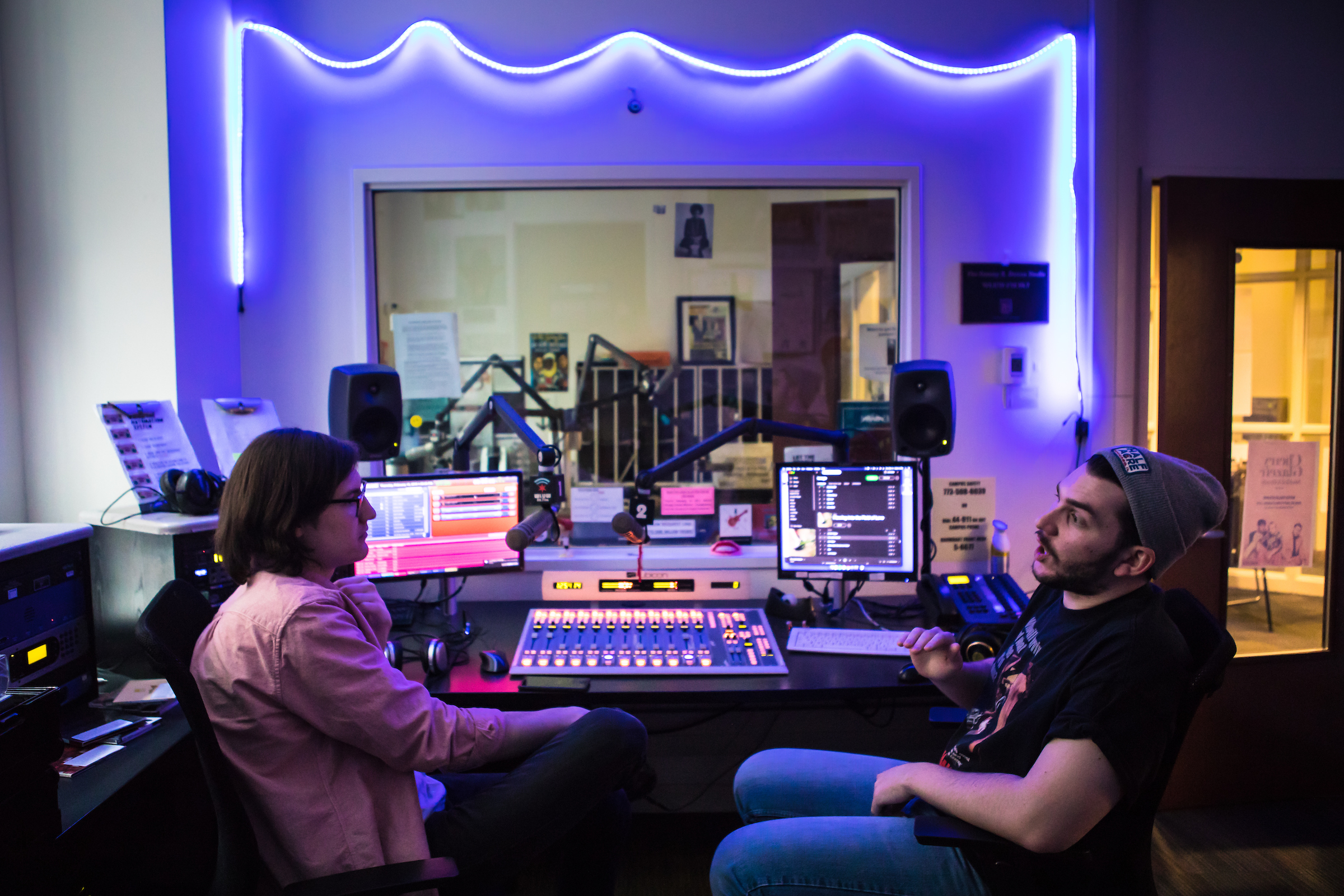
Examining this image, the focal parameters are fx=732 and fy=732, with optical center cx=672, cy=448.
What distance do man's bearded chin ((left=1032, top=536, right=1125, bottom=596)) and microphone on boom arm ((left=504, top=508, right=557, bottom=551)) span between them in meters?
1.16

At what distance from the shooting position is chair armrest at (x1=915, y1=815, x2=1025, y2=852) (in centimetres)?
126

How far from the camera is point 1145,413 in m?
→ 2.61

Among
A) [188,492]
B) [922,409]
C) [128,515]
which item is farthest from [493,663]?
[922,409]

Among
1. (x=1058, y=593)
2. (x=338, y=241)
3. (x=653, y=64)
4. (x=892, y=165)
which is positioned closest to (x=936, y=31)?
(x=892, y=165)

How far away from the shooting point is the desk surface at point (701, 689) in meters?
1.82

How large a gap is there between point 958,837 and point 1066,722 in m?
0.27

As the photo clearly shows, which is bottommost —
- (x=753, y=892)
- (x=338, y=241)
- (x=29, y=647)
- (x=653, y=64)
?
(x=753, y=892)

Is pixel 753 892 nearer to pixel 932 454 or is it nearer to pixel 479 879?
pixel 479 879

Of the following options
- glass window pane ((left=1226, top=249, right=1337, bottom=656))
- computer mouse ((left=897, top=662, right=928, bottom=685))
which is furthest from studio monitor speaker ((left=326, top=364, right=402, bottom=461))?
glass window pane ((left=1226, top=249, right=1337, bottom=656))

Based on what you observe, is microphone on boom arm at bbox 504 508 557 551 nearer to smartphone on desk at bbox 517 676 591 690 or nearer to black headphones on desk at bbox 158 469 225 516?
smartphone on desk at bbox 517 676 591 690

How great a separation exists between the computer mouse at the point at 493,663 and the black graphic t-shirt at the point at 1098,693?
43.5 inches

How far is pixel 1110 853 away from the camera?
4.27 feet

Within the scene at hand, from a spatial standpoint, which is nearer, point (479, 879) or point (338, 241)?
point (479, 879)

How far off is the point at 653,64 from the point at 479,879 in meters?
2.49
